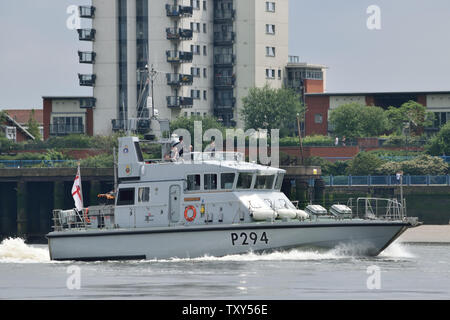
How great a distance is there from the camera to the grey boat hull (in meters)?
38.3

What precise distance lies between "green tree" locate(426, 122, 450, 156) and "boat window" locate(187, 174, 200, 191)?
4144 centimetres

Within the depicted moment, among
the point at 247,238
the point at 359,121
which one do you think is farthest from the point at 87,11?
the point at 247,238

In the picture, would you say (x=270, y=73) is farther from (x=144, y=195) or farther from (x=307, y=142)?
(x=144, y=195)

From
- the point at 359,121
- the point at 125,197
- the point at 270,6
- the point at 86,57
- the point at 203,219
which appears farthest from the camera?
the point at 270,6

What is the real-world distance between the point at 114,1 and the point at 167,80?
9.36 m

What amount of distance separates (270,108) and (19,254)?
5861 centimetres

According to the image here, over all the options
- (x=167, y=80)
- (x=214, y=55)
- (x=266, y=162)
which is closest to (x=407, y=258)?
(x=266, y=162)

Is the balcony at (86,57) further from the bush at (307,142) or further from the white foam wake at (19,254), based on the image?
the white foam wake at (19,254)

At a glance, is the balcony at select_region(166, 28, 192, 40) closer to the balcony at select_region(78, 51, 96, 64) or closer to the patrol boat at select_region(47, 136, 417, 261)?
the balcony at select_region(78, 51, 96, 64)

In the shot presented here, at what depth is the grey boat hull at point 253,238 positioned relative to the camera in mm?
38344

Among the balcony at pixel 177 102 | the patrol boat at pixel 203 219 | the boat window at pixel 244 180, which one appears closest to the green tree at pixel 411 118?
the balcony at pixel 177 102

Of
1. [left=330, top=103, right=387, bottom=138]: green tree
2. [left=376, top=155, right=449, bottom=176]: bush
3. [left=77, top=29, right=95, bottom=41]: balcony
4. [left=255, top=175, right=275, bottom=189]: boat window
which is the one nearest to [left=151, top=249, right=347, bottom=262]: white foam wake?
[left=255, top=175, right=275, bottom=189]: boat window

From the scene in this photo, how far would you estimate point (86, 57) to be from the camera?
100 metres
